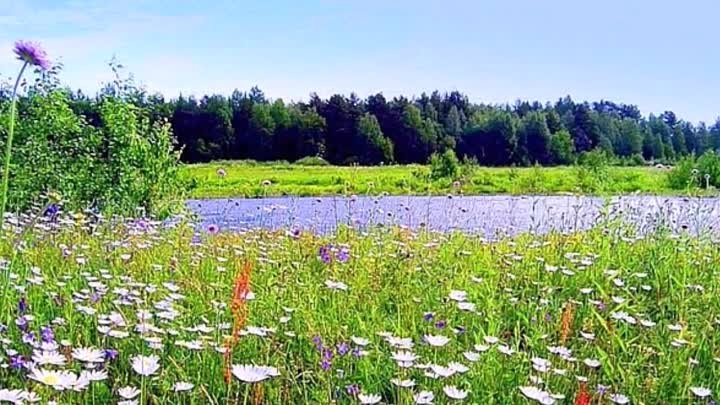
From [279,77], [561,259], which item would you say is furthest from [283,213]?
[279,77]

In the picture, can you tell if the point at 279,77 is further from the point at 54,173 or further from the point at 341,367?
the point at 341,367

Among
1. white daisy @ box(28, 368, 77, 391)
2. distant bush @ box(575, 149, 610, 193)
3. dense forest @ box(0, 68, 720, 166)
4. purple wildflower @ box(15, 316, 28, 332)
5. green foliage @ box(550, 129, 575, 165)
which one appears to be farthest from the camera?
green foliage @ box(550, 129, 575, 165)

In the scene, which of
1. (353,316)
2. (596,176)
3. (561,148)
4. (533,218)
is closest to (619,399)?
(353,316)

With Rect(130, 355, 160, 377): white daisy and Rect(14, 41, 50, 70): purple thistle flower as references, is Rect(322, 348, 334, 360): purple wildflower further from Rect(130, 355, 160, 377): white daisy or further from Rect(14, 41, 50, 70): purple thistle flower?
Rect(14, 41, 50, 70): purple thistle flower

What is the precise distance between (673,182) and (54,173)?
13237 millimetres

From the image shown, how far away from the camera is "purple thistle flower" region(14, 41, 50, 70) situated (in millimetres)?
1288

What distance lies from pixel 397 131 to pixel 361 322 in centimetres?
4728

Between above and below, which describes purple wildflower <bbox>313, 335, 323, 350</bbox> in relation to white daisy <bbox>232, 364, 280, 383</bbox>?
below

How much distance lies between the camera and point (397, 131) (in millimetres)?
49312

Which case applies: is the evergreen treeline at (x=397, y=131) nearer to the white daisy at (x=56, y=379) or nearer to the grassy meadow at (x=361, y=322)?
the grassy meadow at (x=361, y=322)

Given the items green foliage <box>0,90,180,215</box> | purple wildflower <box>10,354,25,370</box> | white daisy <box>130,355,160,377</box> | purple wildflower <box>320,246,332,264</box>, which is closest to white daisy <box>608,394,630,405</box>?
white daisy <box>130,355,160,377</box>

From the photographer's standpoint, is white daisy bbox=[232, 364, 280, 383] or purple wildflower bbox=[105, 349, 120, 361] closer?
white daisy bbox=[232, 364, 280, 383]

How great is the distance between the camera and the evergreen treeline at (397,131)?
140 ft

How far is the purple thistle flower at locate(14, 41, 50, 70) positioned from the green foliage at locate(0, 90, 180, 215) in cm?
701
